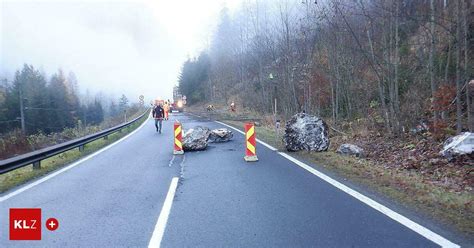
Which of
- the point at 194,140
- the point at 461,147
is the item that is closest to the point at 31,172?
the point at 194,140

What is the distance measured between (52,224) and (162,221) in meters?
1.57

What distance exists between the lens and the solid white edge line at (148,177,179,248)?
4.75m

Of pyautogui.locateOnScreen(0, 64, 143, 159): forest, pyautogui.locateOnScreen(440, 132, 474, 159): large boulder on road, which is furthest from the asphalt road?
pyautogui.locateOnScreen(0, 64, 143, 159): forest

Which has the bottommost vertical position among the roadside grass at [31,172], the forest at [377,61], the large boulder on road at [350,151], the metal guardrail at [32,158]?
the roadside grass at [31,172]

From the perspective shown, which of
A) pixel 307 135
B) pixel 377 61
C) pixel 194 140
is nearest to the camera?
pixel 307 135

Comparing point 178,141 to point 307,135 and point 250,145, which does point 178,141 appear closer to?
point 250,145

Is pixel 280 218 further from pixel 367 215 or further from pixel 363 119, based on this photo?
pixel 363 119

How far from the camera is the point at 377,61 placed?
48.0ft

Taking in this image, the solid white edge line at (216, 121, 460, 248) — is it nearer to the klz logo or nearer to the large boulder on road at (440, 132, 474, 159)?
the large boulder on road at (440, 132, 474, 159)

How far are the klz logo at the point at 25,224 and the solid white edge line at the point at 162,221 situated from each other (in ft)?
4.90

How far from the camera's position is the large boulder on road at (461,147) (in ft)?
30.9

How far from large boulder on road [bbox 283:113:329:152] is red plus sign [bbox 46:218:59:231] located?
843 centimetres

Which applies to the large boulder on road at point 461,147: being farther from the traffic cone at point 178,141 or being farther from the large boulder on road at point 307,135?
the traffic cone at point 178,141

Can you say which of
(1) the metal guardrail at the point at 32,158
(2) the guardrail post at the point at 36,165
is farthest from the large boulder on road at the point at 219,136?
(2) the guardrail post at the point at 36,165
